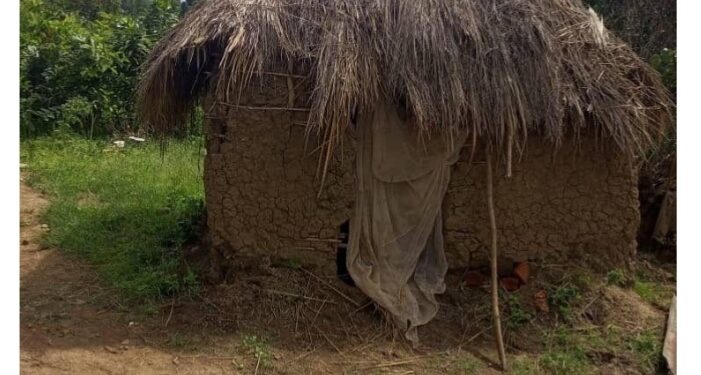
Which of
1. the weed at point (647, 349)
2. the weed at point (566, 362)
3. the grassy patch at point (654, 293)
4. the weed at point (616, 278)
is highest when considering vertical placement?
the weed at point (616, 278)

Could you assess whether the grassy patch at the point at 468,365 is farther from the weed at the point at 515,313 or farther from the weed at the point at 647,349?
the weed at the point at 647,349

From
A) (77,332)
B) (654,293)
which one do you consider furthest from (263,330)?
(654,293)

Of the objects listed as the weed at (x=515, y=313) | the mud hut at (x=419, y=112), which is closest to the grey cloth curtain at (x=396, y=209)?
the mud hut at (x=419, y=112)

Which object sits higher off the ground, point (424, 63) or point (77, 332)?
point (424, 63)

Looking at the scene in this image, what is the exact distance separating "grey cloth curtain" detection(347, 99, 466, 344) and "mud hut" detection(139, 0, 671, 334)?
92 mm

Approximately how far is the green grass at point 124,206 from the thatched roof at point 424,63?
1386 mm

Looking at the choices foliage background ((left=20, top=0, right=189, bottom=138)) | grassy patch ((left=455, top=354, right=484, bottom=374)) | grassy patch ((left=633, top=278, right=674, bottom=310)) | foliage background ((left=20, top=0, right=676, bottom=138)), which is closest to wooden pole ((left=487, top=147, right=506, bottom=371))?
grassy patch ((left=455, top=354, right=484, bottom=374))

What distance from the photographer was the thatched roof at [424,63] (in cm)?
471

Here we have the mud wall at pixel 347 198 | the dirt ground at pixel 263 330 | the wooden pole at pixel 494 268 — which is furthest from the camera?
the mud wall at pixel 347 198

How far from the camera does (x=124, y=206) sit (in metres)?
7.10

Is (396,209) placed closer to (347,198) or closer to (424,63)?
(347,198)

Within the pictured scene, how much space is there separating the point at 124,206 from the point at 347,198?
3271 mm

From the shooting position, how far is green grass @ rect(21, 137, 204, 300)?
18.1 feet

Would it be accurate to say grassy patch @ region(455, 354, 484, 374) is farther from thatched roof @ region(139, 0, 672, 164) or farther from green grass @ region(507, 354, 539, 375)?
thatched roof @ region(139, 0, 672, 164)
